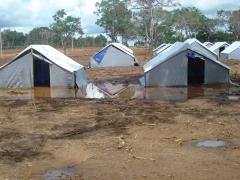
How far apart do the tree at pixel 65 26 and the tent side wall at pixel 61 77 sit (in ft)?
112

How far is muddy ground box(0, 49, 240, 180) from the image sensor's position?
7340mm

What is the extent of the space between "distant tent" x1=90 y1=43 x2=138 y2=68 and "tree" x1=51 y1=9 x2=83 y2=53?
21.9m

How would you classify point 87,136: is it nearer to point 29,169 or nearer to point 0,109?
point 29,169

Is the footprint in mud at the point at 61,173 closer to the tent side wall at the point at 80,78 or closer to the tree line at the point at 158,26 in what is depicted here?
the tent side wall at the point at 80,78

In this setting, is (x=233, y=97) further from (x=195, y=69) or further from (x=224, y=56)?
(x=224, y=56)

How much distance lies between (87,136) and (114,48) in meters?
22.8

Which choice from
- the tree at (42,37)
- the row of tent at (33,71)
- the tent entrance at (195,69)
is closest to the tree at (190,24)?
the tree at (42,37)

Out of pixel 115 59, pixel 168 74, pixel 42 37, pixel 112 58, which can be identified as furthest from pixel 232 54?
pixel 42 37

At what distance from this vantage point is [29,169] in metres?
7.51

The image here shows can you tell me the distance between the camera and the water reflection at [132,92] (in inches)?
641

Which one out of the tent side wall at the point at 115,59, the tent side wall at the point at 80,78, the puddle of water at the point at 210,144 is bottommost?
the puddle of water at the point at 210,144

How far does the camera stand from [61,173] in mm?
7258

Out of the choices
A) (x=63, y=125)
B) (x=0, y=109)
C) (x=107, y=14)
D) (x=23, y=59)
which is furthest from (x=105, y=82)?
(x=107, y=14)

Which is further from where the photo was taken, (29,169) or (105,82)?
(105,82)
